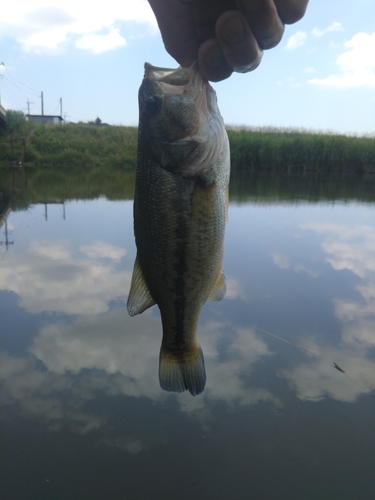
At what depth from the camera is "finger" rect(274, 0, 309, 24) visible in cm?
181

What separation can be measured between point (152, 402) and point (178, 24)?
148 inches

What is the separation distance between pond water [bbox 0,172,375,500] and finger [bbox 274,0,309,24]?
3.53 meters

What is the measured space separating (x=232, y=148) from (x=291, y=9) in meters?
27.1

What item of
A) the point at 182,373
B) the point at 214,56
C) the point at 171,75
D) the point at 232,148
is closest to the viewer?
the point at 214,56

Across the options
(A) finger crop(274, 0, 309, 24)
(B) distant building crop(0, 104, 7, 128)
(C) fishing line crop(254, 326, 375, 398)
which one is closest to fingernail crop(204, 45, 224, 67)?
(A) finger crop(274, 0, 309, 24)

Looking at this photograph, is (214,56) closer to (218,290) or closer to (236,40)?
(236,40)

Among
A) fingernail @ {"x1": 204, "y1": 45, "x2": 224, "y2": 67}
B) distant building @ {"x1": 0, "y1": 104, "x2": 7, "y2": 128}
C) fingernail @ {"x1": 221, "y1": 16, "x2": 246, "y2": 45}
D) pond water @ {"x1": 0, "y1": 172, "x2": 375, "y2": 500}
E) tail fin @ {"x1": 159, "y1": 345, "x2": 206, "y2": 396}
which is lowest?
pond water @ {"x1": 0, "y1": 172, "x2": 375, "y2": 500}

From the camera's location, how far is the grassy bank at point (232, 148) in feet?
97.7

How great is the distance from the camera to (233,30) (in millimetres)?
1783

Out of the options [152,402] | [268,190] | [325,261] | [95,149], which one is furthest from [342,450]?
[95,149]

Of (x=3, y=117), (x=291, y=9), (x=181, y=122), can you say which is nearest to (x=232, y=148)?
(x=3, y=117)

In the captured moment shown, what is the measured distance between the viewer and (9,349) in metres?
5.42

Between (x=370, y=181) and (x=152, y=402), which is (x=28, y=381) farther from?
(x=370, y=181)

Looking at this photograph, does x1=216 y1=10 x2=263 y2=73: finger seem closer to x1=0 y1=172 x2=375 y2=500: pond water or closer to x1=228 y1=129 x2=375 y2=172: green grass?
x1=0 y1=172 x2=375 y2=500: pond water
